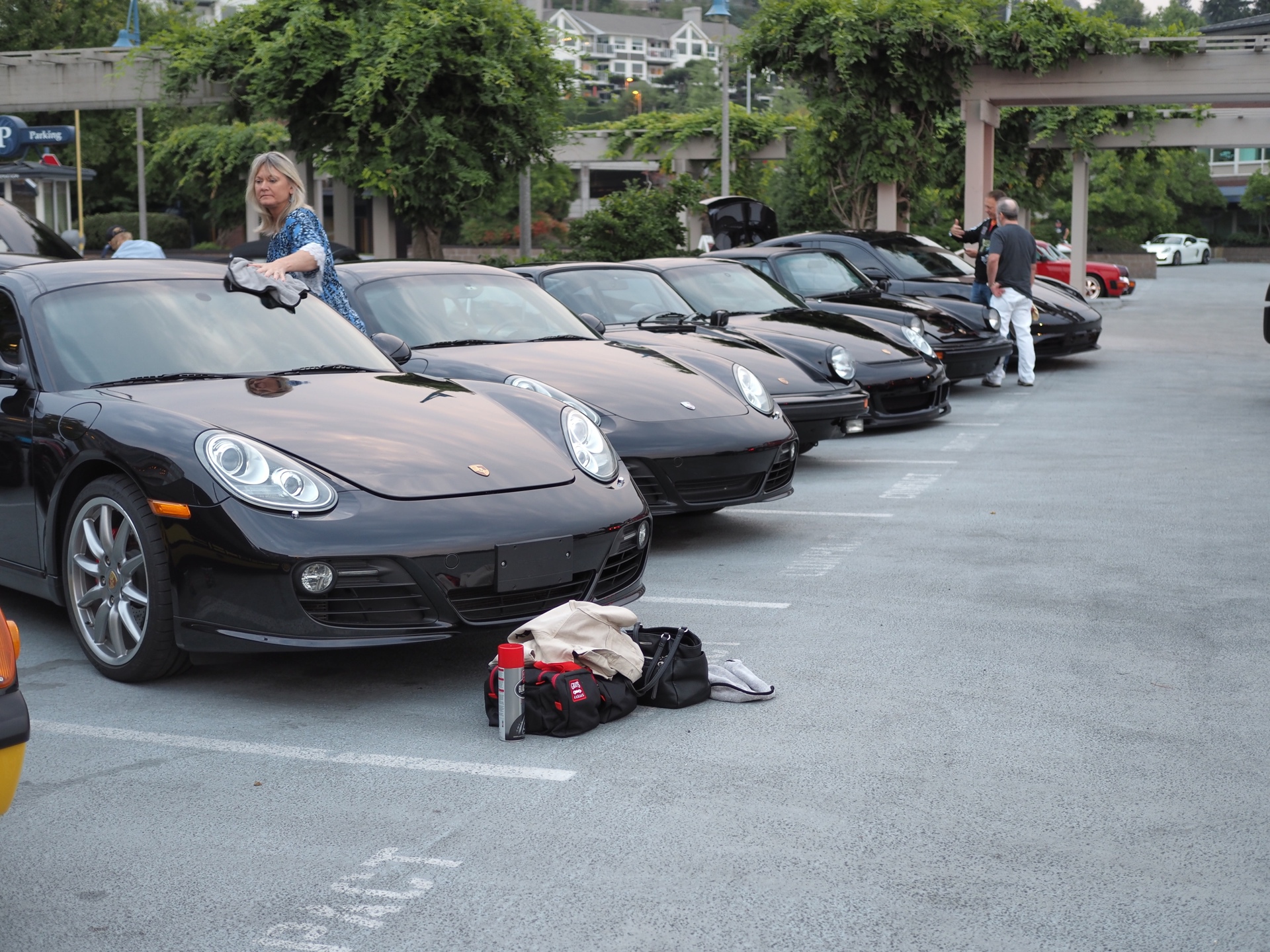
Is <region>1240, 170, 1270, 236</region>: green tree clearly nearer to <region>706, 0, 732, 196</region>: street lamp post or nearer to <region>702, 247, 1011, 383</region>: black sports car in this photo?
<region>706, 0, 732, 196</region>: street lamp post

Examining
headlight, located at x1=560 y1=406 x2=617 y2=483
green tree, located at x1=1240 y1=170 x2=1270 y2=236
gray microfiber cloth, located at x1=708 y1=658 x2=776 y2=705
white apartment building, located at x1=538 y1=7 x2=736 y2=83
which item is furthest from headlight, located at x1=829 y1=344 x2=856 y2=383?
white apartment building, located at x1=538 y1=7 x2=736 y2=83

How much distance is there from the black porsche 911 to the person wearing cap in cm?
671

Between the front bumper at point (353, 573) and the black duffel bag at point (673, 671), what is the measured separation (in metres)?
0.40

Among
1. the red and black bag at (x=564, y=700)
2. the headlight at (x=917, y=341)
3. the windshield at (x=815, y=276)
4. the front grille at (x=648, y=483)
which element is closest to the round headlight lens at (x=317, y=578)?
the red and black bag at (x=564, y=700)

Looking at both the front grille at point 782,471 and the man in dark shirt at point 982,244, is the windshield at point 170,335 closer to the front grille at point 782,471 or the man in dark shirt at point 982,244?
the front grille at point 782,471

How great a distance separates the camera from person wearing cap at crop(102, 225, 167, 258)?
42.8 ft

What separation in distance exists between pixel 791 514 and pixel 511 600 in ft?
11.5

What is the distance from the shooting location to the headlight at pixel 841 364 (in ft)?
30.9

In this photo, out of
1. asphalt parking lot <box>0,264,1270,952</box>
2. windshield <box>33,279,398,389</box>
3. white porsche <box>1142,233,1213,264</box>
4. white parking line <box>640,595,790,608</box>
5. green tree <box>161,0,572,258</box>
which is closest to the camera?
asphalt parking lot <box>0,264,1270,952</box>

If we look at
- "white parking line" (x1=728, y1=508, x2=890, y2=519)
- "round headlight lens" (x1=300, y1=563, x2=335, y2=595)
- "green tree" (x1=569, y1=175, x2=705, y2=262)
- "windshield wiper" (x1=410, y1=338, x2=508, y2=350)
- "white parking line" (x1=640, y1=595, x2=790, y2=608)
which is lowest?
"white parking line" (x1=640, y1=595, x2=790, y2=608)

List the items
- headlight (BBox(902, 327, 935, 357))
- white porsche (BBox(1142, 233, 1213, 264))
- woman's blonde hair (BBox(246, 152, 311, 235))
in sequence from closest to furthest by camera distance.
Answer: woman's blonde hair (BBox(246, 152, 311, 235)) → headlight (BBox(902, 327, 935, 357)) → white porsche (BBox(1142, 233, 1213, 264))

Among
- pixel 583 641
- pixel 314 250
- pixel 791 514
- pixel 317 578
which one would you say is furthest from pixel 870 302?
pixel 317 578

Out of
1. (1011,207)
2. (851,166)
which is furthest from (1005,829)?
(851,166)

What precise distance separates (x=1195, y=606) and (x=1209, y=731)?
1566 millimetres
